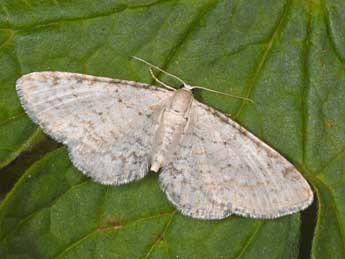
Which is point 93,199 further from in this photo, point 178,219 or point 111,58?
point 111,58

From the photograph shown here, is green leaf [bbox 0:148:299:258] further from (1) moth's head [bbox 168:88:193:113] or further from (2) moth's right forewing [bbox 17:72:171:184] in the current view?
(1) moth's head [bbox 168:88:193:113]

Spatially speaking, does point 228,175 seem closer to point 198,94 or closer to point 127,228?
point 198,94

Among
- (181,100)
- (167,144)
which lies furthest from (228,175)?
(181,100)

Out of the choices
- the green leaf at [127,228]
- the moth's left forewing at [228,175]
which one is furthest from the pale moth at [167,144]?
the green leaf at [127,228]

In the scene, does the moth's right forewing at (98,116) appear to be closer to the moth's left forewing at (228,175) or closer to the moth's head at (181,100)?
the moth's head at (181,100)

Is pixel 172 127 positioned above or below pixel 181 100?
below

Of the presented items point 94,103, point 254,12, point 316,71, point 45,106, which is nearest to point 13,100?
point 45,106
